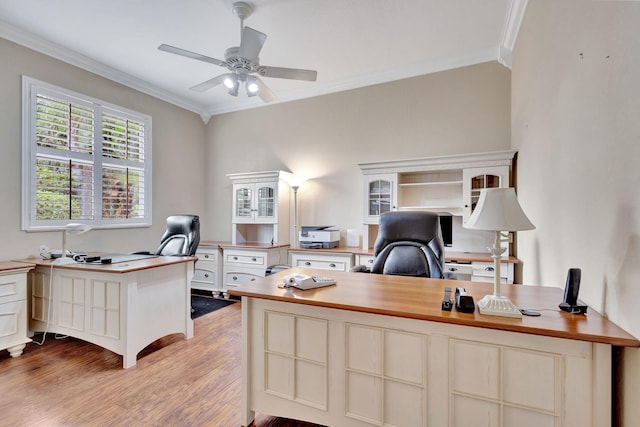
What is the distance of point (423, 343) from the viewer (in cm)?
133

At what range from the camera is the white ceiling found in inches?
104

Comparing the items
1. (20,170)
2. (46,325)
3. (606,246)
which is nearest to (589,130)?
(606,246)

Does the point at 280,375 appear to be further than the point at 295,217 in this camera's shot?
No

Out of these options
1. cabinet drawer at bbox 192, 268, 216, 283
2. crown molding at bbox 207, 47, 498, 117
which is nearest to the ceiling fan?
crown molding at bbox 207, 47, 498, 117

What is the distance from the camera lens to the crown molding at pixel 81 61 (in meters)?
2.94

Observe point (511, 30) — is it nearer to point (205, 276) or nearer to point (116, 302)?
point (116, 302)

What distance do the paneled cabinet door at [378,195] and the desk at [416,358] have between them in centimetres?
186

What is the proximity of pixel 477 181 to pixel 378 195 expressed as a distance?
3.55ft

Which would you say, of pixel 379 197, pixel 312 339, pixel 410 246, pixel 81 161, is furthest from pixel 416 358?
pixel 81 161

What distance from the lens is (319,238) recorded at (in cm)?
388

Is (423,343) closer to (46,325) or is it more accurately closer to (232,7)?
(232,7)

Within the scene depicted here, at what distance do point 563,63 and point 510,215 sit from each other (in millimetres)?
1061

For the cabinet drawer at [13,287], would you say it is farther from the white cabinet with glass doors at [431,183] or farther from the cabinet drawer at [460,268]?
the cabinet drawer at [460,268]

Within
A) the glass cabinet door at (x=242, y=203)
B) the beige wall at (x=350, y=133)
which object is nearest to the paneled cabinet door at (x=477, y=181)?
the beige wall at (x=350, y=133)
